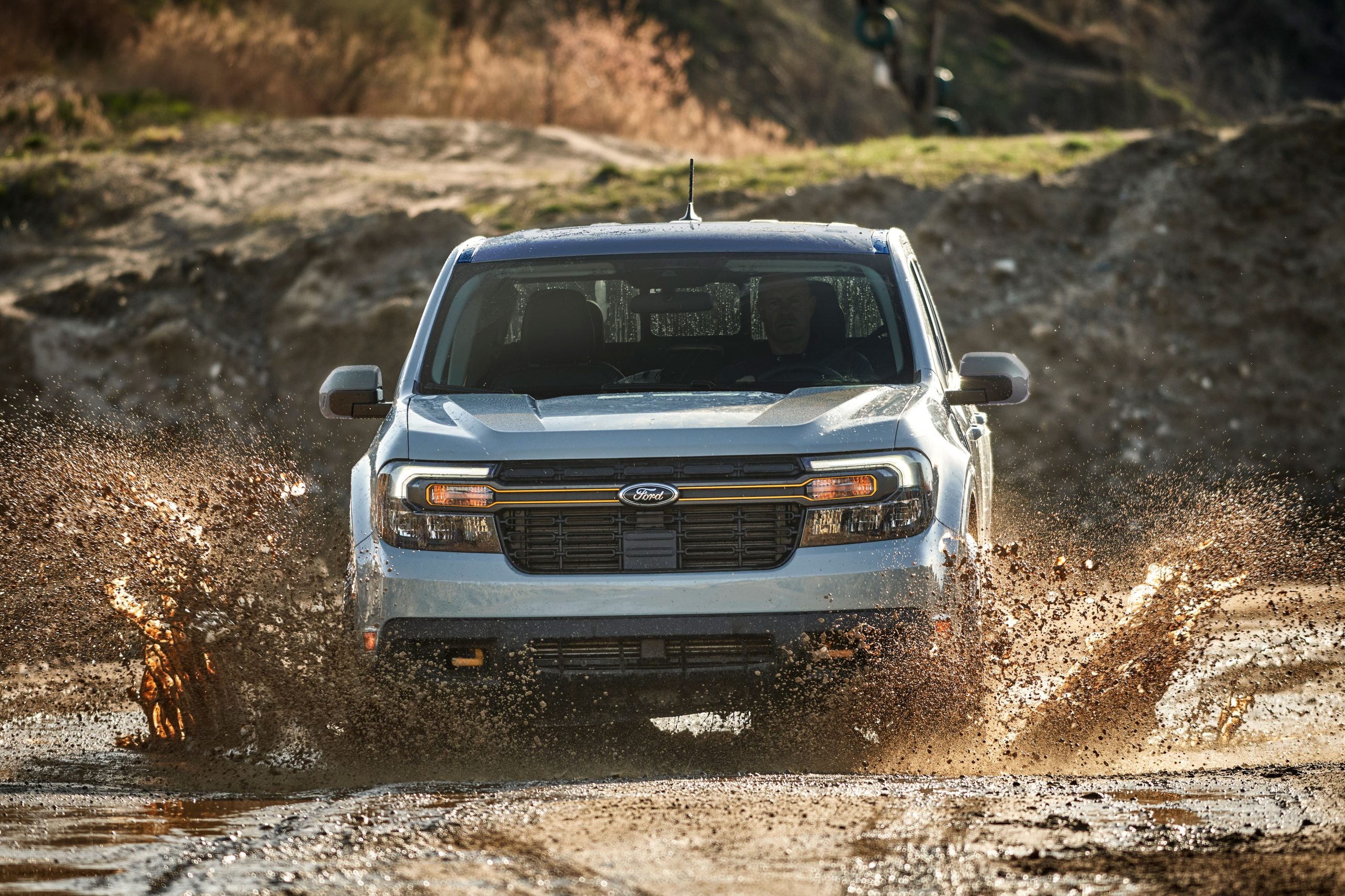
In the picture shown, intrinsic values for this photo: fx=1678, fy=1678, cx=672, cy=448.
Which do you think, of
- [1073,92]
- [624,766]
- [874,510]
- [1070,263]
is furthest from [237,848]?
[1073,92]

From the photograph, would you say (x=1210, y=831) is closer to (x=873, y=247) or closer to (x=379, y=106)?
(x=873, y=247)

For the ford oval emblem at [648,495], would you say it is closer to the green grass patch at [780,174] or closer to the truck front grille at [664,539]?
the truck front grille at [664,539]

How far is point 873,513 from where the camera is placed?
5117 mm

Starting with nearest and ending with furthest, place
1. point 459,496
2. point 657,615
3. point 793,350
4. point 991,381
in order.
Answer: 1. point 657,615
2. point 459,496
3. point 991,381
4. point 793,350

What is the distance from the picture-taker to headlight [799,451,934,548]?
16.7 ft

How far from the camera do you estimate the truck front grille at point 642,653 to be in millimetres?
5062

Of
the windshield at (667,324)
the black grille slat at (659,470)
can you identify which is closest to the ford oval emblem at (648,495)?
the black grille slat at (659,470)

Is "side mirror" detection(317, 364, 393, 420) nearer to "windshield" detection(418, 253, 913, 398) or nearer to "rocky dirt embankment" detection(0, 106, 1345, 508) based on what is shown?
"windshield" detection(418, 253, 913, 398)

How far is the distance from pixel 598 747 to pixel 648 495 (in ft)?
3.56

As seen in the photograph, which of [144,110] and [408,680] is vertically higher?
[408,680]

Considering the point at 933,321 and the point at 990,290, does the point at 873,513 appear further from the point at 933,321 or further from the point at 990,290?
the point at 990,290

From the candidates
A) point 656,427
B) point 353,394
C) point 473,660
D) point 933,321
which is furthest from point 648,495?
point 933,321

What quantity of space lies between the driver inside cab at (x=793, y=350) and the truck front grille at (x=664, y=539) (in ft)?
3.27

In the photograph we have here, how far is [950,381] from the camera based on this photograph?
20.9 feet
